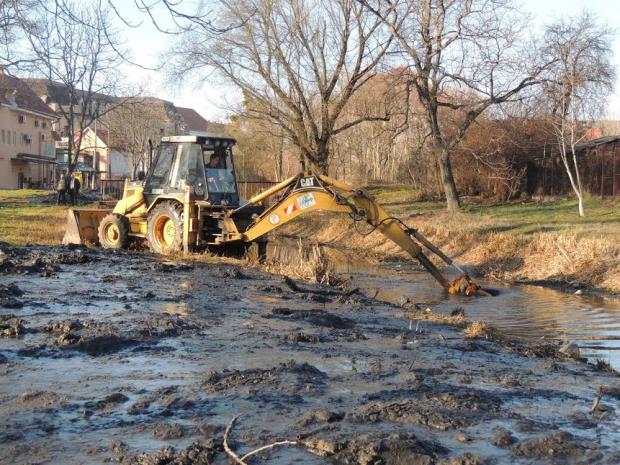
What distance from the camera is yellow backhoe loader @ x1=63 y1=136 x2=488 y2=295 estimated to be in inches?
607

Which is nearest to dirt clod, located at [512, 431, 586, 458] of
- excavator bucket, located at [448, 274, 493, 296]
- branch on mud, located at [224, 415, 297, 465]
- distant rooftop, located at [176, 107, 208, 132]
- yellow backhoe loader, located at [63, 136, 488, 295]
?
branch on mud, located at [224, 415, 297, 465]

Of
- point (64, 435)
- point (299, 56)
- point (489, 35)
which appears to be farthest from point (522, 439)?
point (299, 56)

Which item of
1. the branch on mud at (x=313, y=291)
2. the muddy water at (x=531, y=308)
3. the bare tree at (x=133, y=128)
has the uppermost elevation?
the bare tree at (x=133, y=128)

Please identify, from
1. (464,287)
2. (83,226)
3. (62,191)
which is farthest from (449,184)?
(62,191)

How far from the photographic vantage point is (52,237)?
71.4ft

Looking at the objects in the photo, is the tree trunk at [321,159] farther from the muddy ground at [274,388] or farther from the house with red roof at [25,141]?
the house with red roof at [25,141]

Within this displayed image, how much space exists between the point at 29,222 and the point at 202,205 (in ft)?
37.7

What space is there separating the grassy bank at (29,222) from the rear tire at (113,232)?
2276 mm

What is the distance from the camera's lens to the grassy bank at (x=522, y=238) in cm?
1769

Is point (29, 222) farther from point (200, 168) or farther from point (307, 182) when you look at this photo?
point (307, 182)

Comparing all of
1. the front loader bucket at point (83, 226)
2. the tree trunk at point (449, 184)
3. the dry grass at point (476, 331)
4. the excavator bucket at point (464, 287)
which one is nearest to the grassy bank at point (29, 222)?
the front loader bucket at point (83, 226)

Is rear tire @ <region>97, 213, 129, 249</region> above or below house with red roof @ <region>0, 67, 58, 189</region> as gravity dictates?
below

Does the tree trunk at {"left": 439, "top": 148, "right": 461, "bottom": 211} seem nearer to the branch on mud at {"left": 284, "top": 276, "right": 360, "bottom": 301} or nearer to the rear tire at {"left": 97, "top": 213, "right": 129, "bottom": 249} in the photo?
the rear tire at {"left": 97, "top": 213, "right": 129, "bottom": 249}

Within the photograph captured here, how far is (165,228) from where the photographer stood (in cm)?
1842
